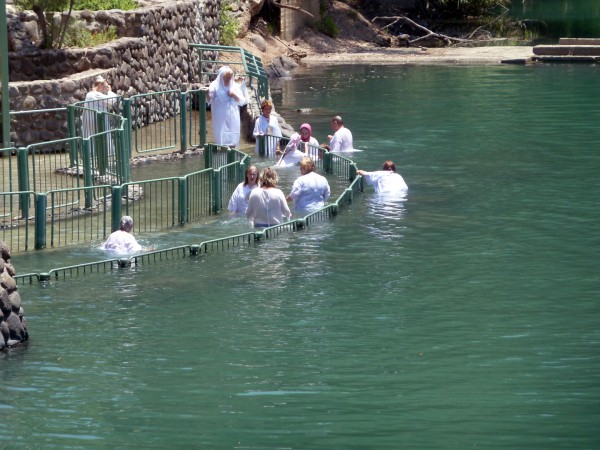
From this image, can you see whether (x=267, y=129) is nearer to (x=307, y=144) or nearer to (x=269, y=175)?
(x=307, y=144)

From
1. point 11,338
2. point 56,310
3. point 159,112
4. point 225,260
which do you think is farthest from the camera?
point 159,112

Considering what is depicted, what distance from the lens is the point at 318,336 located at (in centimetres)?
1353

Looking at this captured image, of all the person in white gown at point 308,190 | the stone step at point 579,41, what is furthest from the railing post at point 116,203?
the stone step at point 579,41

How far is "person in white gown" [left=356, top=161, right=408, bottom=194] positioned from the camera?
22.0 m

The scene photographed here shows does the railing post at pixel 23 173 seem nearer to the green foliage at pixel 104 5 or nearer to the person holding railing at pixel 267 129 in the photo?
the person holding railing at pixel 267 129

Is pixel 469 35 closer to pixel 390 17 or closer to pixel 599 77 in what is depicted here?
pixel 390 17

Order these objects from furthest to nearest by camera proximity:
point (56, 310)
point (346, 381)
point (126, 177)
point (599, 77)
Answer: point (599, 77), point (126, 177), point (56, 310), point (346, 381)

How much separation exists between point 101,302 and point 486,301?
188 inches

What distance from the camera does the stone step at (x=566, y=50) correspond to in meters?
45.8

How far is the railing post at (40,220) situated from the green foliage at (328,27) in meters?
35.9

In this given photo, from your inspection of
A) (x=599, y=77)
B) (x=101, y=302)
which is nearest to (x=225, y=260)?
(x=101, y=302)

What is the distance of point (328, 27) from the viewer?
172ft

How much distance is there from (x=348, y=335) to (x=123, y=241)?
188 inches

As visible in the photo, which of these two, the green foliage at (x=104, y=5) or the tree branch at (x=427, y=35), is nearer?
the green foliage at (x=104, y=5)
